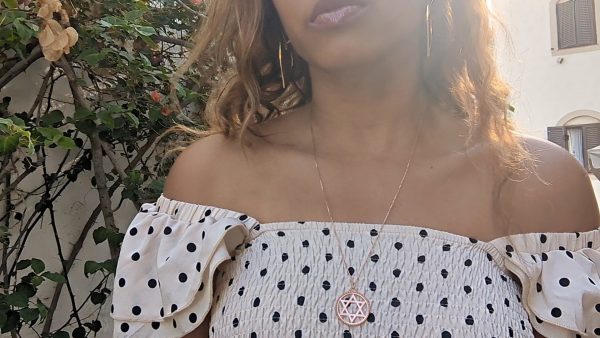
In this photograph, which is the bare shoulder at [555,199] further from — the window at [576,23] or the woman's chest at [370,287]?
the window at [576,23]

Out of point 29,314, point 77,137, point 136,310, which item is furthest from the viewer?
point 77,137

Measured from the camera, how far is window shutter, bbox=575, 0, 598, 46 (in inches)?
373

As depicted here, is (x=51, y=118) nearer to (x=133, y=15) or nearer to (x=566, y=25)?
(x=133, y=15)

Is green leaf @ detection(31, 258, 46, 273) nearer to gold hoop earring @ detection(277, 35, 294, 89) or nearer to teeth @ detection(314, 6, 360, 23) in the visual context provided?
gold hoop earring @ detection(277, 35, 294, 89)

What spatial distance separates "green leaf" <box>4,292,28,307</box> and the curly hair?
55cm

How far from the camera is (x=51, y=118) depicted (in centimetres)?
146

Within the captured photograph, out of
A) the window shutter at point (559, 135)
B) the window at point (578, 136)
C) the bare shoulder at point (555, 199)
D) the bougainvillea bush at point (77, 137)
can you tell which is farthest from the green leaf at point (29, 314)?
the window shutter at point (559, 135)

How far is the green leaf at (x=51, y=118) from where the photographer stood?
1.46 metres

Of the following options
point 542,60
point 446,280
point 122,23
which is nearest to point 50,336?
point 122,23

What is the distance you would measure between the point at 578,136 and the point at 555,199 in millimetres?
9616

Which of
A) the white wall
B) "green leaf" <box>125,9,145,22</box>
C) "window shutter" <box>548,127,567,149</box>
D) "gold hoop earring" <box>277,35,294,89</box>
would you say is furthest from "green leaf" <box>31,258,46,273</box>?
"window shutter" <box>548,127,567,149</box>

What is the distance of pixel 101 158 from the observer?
1.58 m

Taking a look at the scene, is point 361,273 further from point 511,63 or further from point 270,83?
point 511,63

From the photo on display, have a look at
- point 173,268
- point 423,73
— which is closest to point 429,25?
point 423,73
